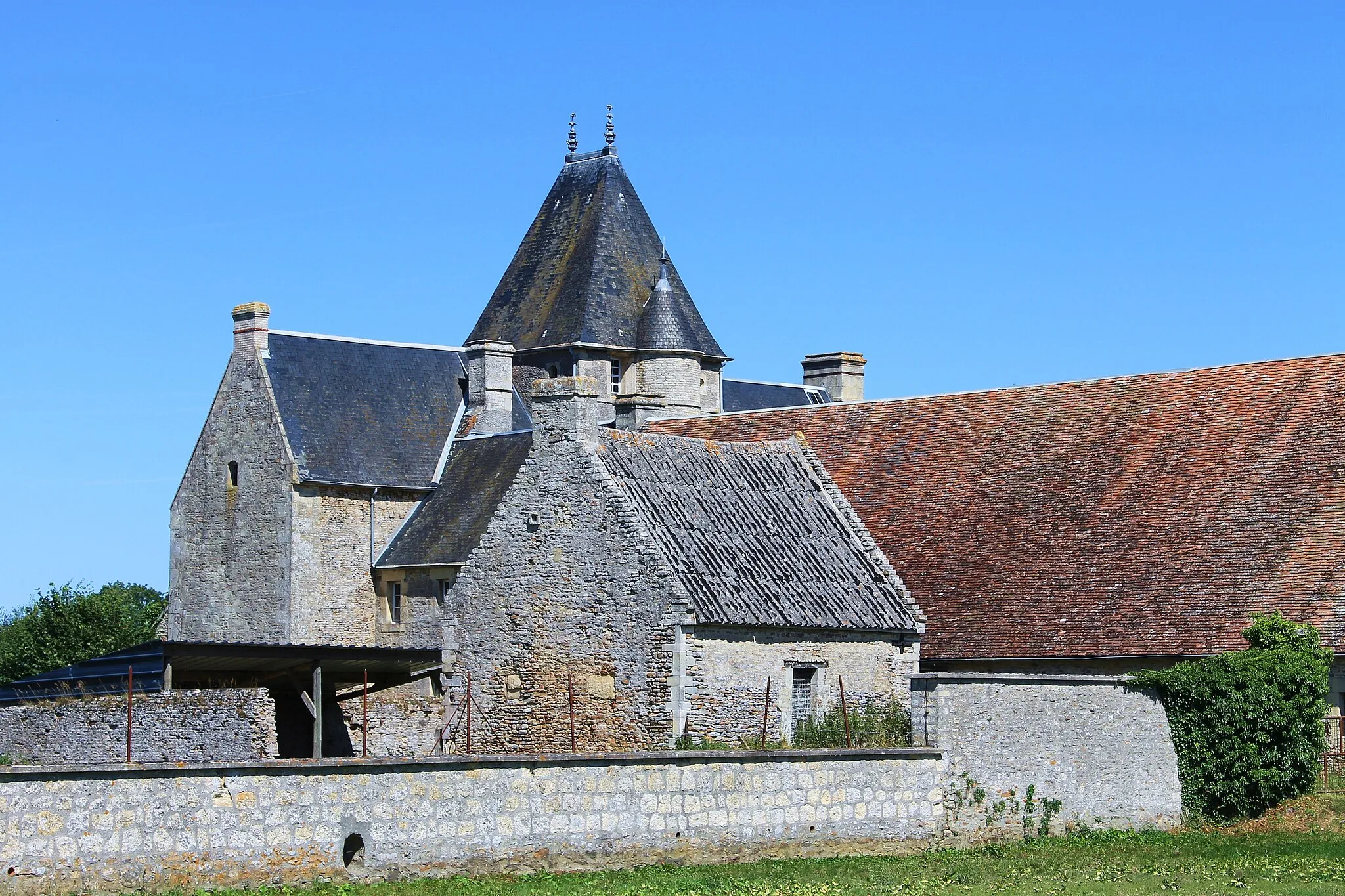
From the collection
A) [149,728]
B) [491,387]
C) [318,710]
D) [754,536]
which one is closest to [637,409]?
[491,387]

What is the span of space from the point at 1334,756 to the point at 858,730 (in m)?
7.67

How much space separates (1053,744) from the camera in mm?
23922

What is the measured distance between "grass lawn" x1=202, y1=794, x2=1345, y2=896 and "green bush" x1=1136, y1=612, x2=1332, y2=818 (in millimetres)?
1216

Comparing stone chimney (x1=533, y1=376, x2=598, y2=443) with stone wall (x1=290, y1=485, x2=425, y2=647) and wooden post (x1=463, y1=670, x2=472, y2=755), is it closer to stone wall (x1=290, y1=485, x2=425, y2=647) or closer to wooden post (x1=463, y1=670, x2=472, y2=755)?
wooden post (x1=463, y1=670, x2=472, y2=755)

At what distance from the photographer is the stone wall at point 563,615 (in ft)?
81.9

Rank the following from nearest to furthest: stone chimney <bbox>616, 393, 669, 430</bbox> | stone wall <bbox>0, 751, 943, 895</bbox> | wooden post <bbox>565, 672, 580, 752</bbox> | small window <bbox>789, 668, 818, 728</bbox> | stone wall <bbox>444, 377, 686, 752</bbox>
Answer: stone wall <bbox>0, 751, 943, 895</bbox> → wooden post <bbox>565, 672, 580, 752</bbox> → stone wall <bbox>444, 377, 686, 752</bbox> → small window <bbox>789, 668, 818, 728</bbox> → stone chimney <bbox>616, 393, 669, 430</bbox>

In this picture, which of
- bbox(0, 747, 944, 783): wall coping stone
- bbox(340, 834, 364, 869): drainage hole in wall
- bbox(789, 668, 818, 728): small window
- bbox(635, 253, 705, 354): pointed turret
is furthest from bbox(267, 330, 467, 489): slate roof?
bbox(340, 834, 364, 869): drainage hole in wall

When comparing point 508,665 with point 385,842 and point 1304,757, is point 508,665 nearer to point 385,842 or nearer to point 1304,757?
point 385,842

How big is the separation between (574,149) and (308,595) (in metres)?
16.6

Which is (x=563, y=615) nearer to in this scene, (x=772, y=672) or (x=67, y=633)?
(x=772, y=672)

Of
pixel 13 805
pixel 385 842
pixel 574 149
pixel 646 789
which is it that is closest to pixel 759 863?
pixel 646 789

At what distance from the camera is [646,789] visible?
20.2 metres

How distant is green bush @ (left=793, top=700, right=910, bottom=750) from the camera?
23.5 meters

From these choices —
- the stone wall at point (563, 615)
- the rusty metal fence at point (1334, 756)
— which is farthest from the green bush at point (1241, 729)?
the stone wall at point (563, 615)
